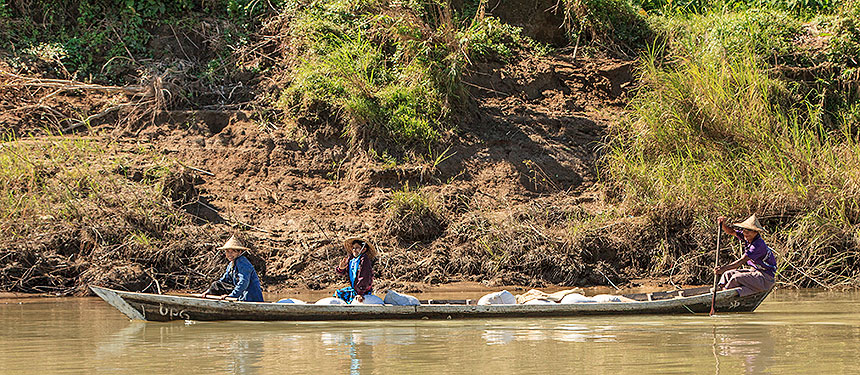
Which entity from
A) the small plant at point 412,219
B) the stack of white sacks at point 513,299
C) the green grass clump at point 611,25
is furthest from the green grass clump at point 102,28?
the stack of white sacks at point 513,299

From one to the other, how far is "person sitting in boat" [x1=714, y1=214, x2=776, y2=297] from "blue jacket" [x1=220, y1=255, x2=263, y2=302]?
15.2 ft

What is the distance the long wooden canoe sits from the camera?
935 cm

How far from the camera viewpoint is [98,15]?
1623 centimetres

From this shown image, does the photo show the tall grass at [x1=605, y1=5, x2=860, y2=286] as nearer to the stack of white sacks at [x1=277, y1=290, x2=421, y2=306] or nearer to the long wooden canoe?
the long wooden canoe

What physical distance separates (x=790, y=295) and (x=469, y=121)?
5797 mm

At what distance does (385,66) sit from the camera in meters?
15.6

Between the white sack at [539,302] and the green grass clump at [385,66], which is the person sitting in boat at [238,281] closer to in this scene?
the white sack at [539,302]

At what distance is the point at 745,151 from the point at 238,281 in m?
7.64

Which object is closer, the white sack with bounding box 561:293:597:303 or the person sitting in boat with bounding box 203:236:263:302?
the person sitting in boat with bounding box 203:236:263:302

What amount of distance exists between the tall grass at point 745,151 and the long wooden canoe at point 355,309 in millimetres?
2933

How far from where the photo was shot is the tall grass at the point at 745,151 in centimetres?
1227

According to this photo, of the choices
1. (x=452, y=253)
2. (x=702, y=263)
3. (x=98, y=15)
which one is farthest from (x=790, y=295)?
(x=98, y=15)

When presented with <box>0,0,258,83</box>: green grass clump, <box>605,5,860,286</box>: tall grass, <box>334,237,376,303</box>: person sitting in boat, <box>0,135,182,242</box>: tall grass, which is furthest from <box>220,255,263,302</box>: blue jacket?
<box>0,0,258,83</box>: green grass clump

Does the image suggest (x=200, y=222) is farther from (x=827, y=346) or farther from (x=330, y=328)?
(x=827, y=346)
